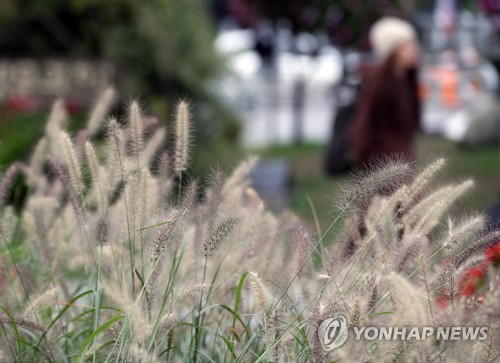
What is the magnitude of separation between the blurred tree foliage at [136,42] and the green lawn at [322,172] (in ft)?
3.80

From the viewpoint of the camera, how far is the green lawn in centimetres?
1039

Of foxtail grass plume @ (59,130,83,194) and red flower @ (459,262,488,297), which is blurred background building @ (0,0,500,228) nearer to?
foxtail grass plume @ (59,130,83,194)

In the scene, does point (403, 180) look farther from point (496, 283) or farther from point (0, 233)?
point (0, 233)

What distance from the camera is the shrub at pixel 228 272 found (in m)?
2.66

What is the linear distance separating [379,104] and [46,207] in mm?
3776

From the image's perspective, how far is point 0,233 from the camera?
3.09 metres

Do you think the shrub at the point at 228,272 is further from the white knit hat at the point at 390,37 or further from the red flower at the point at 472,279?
the white knit hat at the point at 390,37

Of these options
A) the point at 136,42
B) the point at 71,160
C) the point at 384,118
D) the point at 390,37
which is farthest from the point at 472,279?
the point at 136,42

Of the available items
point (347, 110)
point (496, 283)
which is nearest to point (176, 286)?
point (496, 283)

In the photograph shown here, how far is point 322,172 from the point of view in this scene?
520 inches

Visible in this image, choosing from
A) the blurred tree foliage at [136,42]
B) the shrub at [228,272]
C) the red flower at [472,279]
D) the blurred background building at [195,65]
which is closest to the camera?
the shrub at [228,272]

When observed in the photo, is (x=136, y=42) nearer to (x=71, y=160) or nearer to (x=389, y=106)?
(x=389, y=106)

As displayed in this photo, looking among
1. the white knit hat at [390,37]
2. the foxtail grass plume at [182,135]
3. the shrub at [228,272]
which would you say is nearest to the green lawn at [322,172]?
the white knit hat at [390,37]

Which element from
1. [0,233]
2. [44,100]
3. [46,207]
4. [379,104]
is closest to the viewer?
[0,233]
